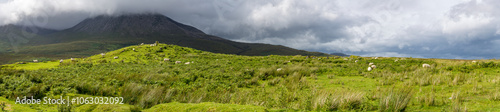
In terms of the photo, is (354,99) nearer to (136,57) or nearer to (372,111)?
(372,111)

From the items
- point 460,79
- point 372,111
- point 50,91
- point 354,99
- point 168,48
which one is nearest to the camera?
point 372,111

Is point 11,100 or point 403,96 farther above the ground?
point 403,96

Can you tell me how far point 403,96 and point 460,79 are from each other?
9.06 metres

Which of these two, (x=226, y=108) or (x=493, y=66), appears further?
(x=493, y=66)

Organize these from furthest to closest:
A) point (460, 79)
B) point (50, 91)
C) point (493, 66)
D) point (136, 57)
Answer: point (136, 57), point (493, 66), point (460, 79), point (50, 91)

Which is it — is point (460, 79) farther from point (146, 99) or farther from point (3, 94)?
point (3, 94)

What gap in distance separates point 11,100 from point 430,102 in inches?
475

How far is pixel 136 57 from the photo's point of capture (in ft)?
105

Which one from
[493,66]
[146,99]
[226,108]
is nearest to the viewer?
[226,108]

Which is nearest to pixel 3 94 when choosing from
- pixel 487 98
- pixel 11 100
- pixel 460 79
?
pixel 11 100

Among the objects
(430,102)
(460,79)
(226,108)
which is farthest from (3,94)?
(460,79)

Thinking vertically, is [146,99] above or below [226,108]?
below

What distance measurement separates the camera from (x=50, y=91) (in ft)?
23.1

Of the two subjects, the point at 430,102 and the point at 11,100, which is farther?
the point at 430,102
